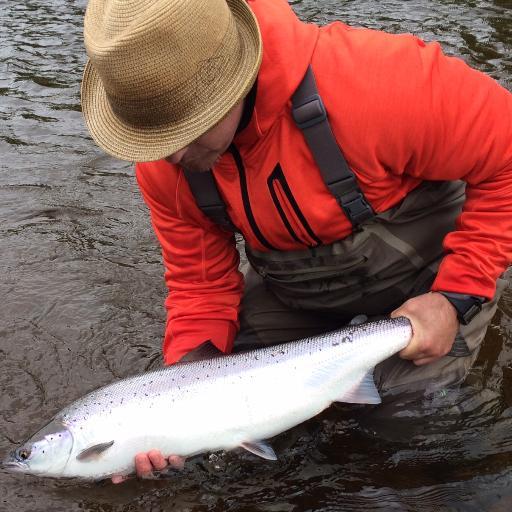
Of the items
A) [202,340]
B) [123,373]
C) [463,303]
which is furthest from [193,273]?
[463,303]

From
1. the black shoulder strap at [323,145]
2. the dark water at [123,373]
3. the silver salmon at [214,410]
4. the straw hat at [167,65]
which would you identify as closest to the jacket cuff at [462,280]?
the silver salmon at [214,410]

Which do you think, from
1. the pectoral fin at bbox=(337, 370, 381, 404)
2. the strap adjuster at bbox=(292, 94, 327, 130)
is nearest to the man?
the strap adjuster at bbox=(292, 94, 327, 130)

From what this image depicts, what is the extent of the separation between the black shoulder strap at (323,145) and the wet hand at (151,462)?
1338mm

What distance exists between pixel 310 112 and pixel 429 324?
104 cm

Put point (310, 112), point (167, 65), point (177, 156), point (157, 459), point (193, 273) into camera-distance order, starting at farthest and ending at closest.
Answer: point (193, 273), point (157, 459), point (310, 112), point (177, 156), point (167, 65)

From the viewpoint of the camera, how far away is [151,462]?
3.31 meters

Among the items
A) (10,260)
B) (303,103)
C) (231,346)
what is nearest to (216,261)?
(231,346)

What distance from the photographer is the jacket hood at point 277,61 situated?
2893 millimetres

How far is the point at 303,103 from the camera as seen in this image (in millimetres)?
2949

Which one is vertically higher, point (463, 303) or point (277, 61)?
point (277, 61)

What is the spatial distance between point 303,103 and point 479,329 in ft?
4.99

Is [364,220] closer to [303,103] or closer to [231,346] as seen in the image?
[303,103]

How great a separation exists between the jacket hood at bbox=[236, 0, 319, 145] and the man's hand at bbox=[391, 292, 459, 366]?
39.9 inches

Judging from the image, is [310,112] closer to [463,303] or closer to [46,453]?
[463,303]
